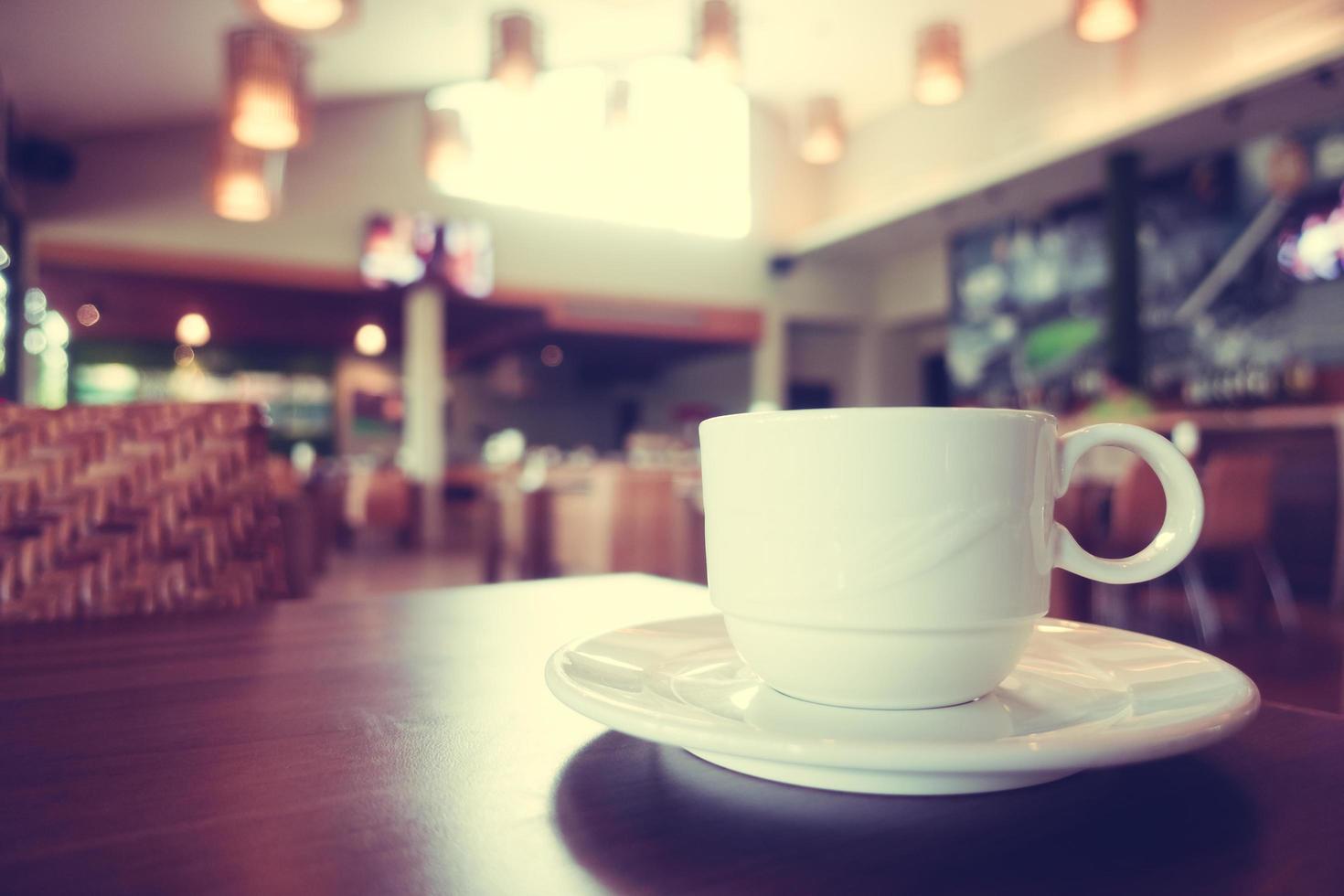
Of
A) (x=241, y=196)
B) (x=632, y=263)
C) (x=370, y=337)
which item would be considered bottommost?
(x=370, y=337)

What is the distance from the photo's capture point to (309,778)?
317mm

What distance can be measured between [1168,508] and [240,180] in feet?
20.0

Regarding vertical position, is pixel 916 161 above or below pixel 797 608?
above

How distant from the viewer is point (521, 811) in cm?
29

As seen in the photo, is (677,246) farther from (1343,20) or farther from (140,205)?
(1343,20)

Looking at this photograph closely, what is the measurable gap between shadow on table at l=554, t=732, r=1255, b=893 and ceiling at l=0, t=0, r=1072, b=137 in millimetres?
6302

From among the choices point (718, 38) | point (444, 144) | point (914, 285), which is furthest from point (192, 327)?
point (914, 285)

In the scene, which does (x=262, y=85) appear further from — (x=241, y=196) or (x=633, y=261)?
(x=633, y=261)

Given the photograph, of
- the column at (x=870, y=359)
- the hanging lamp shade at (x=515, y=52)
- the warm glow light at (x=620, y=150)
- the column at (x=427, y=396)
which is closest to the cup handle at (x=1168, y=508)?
the hanging lamp shade at (x=515, y=52)

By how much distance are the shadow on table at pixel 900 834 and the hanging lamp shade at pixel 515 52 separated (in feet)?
16.0

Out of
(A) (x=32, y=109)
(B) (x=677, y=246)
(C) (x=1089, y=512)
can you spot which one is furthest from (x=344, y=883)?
(B) (x=677, y=246)

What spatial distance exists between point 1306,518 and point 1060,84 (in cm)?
401

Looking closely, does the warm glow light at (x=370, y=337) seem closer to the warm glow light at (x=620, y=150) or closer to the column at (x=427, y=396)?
the column at (x=427, y=396)

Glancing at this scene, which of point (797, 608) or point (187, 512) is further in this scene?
point (187, 512)
